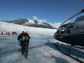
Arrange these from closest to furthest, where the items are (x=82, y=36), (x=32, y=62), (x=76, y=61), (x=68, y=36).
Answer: (x=32, y=62) → (x=76, y=61) → (x=82, y=36) → (x=68, y=36)

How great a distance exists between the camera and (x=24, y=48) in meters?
3.54

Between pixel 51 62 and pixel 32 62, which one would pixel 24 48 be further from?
pixel 51 62

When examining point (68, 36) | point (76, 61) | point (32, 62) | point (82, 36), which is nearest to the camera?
point (32, 62)

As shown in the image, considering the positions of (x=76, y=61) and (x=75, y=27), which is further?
(x=75, y=27)

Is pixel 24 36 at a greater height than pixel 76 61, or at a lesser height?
greater

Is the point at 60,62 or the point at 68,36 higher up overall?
the point at 68,36

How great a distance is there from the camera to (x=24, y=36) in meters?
3.43

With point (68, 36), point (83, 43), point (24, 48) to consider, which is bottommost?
point (24, 48)

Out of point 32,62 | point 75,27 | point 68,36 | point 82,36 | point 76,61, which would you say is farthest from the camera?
point 68,36

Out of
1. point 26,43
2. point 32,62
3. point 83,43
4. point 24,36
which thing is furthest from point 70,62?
point 24,36

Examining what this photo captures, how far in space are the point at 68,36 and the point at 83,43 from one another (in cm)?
109

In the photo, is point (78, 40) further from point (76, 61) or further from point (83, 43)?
point (76, 61)

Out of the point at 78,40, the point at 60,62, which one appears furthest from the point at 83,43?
the point at 60,62

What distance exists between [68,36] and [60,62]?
2.26 meters
